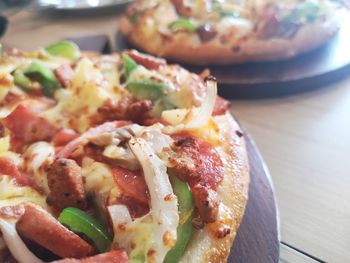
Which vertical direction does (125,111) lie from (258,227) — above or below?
above

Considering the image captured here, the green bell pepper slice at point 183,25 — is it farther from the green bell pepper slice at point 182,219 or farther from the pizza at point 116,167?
the green bell pepper slice at point 182,219

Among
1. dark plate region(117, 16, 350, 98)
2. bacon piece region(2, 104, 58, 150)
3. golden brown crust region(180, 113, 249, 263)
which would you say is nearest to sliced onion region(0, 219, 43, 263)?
golden brown crust region(180, 113, 249, 263)

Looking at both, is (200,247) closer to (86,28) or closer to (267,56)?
(267,56)

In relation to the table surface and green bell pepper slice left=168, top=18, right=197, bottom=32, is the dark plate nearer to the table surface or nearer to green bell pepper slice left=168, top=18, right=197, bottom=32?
the table surface

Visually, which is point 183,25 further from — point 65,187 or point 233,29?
point 65,187

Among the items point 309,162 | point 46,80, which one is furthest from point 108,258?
point 309,162

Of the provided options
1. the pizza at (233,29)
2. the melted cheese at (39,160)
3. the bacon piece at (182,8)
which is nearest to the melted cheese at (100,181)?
the melted cheese at (39,160)
